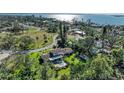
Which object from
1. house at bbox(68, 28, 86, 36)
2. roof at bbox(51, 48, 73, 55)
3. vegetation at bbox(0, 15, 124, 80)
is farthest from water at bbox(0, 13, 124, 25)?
roof at bbox(51, 48, 73, 55)

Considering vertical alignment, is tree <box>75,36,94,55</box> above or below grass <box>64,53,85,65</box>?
above

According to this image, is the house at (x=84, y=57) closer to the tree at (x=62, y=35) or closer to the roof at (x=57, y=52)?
the roof at (x=57, y=52)

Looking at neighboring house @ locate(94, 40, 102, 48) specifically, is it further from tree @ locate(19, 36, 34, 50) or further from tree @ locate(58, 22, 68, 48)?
tree @ locate(19, 36, 34, 50)

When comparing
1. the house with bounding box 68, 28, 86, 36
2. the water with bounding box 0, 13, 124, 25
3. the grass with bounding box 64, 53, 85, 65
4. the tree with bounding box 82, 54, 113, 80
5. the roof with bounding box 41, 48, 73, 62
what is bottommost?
the tree with bounding box 82, 54, 113, 80

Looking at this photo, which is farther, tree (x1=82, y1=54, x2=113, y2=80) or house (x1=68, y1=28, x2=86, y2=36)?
house (x1=68, y1=28, x2=86, y2=36)

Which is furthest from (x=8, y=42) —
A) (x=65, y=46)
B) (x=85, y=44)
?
(x=85, y=44)

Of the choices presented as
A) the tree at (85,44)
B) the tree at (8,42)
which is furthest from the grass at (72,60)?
the tree at (8,42)

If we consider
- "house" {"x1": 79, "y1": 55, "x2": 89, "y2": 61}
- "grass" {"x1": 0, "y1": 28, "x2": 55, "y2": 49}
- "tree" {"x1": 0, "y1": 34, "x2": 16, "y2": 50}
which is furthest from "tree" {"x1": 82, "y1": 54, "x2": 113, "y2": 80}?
"tree" {"x1": 0, "y1": 34, "x2": 16, "y2": 50}

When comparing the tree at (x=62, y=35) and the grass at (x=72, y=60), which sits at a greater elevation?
the tree at (x=62, y=35)
